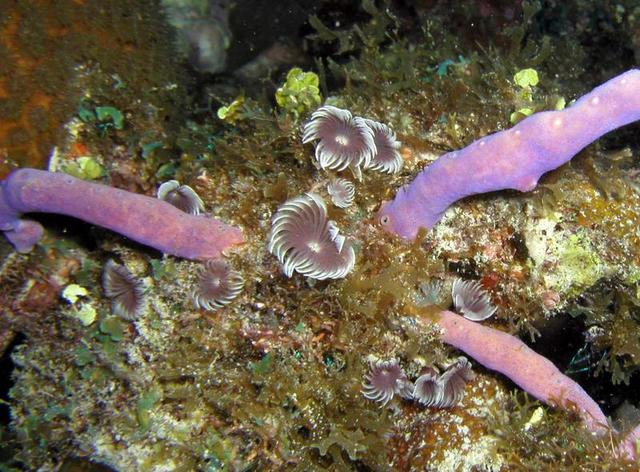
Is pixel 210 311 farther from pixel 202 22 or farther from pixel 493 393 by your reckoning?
pixel 202 22

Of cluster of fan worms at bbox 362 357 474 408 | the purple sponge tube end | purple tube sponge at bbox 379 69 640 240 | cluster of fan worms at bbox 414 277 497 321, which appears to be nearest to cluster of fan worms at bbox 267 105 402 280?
purple tube sponge at bbox 379 69 640 240

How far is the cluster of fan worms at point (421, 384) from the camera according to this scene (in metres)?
3.32

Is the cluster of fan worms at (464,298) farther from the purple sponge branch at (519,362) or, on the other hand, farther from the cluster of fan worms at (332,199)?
the cluster of fan worms at (332,199)

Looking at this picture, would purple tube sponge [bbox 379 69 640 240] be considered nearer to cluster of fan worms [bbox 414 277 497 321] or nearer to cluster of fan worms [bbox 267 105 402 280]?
cluster of fan worms [bbox 267 105 402 280]

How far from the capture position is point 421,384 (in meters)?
3.36

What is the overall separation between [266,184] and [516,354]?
2.17 m

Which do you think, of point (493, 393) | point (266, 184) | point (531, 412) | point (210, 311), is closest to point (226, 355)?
point (210, 311)

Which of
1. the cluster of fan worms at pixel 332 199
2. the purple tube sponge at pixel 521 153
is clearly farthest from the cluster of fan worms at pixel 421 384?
the purple tube sponge at pixel 521 153

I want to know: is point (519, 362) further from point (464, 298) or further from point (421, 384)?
point (421, 384)

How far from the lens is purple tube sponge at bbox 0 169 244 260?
348 cm

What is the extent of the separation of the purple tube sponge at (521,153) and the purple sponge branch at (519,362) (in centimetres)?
79

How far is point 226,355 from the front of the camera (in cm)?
355

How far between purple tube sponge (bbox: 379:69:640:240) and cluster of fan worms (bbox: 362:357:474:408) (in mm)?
1002

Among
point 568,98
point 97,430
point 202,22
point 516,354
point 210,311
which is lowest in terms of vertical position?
point 97,430
